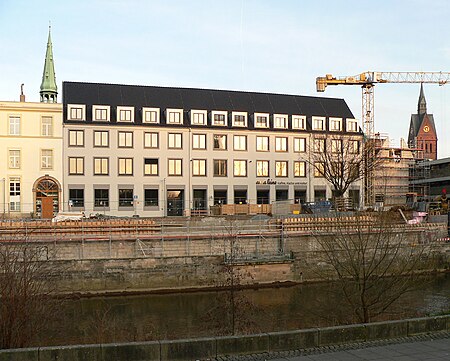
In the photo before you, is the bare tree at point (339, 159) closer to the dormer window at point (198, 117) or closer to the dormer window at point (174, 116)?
the dormer window at point (198, 117)

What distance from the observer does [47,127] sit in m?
56.3

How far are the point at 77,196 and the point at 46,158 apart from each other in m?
5.42

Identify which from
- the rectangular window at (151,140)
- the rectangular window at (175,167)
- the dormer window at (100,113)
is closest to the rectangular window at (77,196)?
the dormer window at (100,113)

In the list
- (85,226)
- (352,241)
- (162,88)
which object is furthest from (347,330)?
(162,88)

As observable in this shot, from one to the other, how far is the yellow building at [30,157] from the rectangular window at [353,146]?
36046 millimetres

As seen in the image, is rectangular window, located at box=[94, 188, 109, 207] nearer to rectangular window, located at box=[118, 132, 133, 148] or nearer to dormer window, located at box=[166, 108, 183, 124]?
rectangular window, located at box=[118, 132, 133, 148]

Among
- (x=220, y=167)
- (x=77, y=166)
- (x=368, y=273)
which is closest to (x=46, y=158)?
(x=77, y=166)

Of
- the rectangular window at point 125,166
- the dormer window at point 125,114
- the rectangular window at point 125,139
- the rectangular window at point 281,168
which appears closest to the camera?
the rectangular window at point 125,166

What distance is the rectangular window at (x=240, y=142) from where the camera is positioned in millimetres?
63750

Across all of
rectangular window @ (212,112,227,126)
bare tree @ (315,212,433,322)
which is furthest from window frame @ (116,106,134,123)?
bare tree @ (315,212,433,322)

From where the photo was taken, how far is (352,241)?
16.2m

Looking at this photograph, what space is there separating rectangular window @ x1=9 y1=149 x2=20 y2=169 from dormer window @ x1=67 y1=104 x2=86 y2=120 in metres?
6.81

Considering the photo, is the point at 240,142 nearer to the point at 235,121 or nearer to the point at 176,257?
the point at 235,121

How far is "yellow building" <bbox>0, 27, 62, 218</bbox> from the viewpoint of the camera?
54625 millimetres
